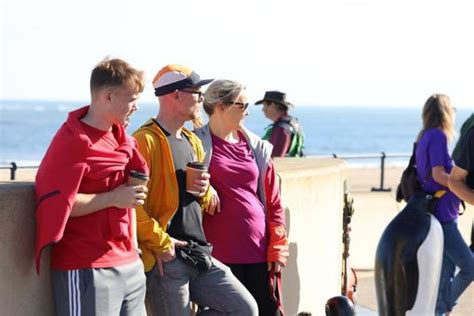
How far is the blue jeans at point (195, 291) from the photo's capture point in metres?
5.55

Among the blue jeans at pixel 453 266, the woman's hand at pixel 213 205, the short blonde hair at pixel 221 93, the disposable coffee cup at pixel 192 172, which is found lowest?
the blue jeans at pixel 453 266

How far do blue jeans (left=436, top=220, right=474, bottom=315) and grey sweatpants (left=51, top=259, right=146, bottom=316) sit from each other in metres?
3.84

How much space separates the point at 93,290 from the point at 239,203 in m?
1.61

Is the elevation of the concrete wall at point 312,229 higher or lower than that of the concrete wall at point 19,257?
lower

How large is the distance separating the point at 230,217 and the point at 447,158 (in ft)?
8.09

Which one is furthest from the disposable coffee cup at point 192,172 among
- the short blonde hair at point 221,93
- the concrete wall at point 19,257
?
the concrete wall at point 19,257

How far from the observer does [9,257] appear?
4.83 meters

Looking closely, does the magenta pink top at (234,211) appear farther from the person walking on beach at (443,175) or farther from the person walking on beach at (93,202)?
the person walking on beach at (443,175)

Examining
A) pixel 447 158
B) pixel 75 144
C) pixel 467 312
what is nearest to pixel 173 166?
pixel 75 144

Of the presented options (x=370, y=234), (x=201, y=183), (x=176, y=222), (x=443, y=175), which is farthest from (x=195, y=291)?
(x=370, y=234)

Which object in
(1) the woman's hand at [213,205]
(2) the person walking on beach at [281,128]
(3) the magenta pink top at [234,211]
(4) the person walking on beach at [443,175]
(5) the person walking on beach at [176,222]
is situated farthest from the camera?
(2) the person walking on beach at [281,128]

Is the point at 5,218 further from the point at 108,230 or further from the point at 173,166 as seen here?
the point at 173,166

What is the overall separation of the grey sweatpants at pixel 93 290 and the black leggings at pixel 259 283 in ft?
4.61

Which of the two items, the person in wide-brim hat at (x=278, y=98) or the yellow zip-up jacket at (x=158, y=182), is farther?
the person in wide-brim hat at (x=278, y=98)
